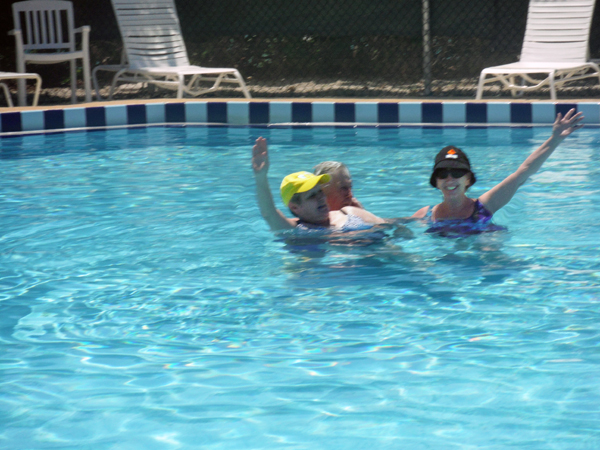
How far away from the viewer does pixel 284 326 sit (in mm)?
3688

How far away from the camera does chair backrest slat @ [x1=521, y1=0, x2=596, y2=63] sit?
9766 mm

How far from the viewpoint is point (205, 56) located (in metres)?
13.7

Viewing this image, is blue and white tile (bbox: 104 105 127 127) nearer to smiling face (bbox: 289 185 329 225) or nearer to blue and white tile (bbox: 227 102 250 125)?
blue and white tile (bbox: 227 102 250 125)

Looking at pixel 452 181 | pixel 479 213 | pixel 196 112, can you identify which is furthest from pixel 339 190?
pixel 196 112

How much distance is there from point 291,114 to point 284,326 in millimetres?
6258

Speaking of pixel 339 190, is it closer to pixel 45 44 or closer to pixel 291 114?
pixel 291 114

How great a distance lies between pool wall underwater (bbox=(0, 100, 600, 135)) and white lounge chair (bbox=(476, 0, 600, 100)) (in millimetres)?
460

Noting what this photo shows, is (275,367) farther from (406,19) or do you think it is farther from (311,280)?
(406,19)

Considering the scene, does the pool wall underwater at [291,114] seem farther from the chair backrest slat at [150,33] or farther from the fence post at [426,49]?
the fence post at [426,49]

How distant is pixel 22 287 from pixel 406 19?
8.85 metres

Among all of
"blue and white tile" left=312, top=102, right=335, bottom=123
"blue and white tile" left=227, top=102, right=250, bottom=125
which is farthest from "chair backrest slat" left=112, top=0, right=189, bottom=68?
"blue and white tile" left=312, top=102, right=335, bottom=123

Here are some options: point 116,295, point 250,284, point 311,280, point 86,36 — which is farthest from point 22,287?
point 86,36

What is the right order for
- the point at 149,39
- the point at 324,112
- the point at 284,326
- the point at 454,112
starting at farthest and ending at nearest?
the point at 149,39 → the point at 324,112 → the point at 454,112 → the point at 284,326

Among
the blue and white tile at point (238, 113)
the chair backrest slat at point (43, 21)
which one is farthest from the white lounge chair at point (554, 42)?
the chair backrest slat at point (43, 21)
